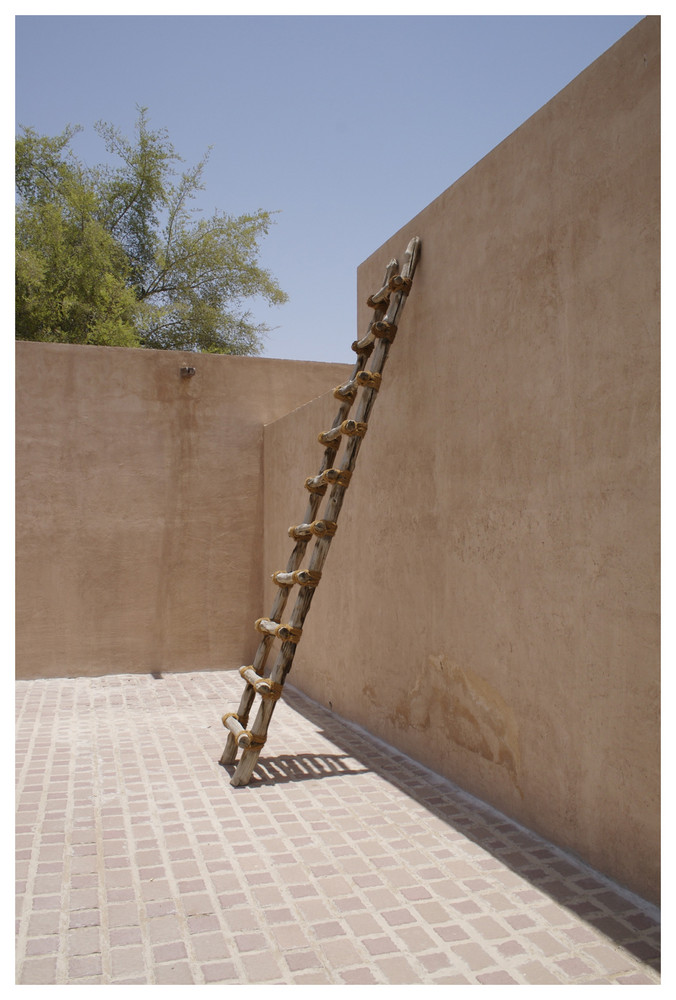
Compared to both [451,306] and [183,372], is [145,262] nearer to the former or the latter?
[183,372]

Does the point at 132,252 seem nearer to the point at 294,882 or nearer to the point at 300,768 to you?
the point at 300,768

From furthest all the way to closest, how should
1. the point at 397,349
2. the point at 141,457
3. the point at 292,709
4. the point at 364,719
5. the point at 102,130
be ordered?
the point at 102,130 → the point at 141,457 → the point at 292,709 → the point at 364,719 → the point at 397,349

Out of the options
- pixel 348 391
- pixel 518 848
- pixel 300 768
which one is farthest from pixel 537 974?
pixel 348 391

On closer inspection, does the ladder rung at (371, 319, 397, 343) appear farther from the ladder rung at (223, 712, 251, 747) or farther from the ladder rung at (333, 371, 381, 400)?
the ladder rung at (223, 712, 251, 747)

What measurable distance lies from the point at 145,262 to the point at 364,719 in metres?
13.7

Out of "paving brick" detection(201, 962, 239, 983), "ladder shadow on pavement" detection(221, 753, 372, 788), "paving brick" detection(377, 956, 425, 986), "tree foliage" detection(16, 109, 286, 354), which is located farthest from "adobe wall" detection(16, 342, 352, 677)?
"tree foliage" detection(16, 109, 286, 354)

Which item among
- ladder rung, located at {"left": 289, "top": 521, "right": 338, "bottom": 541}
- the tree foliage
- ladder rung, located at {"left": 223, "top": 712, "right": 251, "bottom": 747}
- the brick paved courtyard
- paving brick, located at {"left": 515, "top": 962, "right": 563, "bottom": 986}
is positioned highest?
the tree foliage

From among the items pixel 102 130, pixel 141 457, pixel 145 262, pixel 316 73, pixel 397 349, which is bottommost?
pixel 141 457

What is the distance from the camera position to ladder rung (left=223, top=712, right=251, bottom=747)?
4395 millimetres

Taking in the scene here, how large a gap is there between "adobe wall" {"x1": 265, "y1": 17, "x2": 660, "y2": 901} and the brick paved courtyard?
0.92 feet

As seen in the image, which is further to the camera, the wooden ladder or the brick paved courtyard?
the wooden ladder
